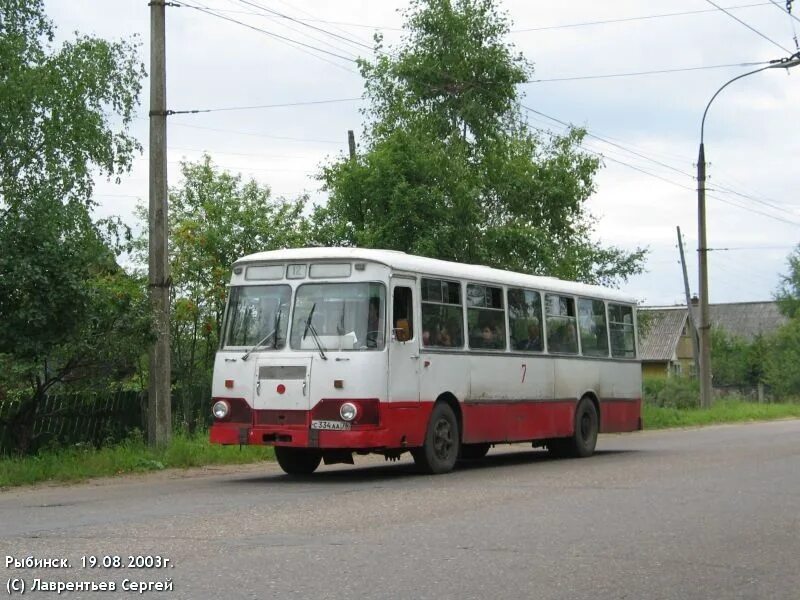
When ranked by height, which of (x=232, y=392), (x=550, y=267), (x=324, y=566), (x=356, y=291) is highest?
(x=550, y=267)

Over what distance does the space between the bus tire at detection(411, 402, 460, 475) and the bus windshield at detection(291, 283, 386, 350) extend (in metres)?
1.67

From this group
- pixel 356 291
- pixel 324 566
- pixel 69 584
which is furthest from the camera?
pixel 356 291

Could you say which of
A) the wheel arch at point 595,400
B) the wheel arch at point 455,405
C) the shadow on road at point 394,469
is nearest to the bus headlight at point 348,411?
the shadow on road at point 394,469

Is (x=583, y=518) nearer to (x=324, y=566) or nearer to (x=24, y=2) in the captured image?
(x=324, y=566)

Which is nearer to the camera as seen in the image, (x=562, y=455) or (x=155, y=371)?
(x=155, y=371)

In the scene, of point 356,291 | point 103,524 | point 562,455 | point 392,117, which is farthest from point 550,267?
point 103,524

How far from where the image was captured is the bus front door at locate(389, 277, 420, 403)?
15734 mm

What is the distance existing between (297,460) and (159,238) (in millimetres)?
4358

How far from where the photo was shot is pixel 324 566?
8.48 m

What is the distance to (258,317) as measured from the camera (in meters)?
16.3

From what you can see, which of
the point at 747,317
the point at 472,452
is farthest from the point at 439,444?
the point at 747,317

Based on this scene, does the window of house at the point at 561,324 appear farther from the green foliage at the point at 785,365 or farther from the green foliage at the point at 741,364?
the green foliage at the point at 741,364

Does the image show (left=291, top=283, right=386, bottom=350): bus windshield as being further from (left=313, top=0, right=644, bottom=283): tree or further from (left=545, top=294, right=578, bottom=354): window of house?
(left=313, top=0, right=644, bottom=283): tree

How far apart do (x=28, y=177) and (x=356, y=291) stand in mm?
8492
